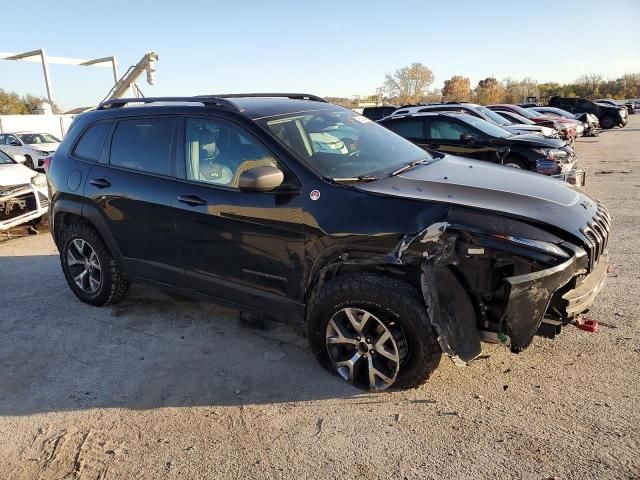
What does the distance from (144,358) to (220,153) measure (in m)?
1.69

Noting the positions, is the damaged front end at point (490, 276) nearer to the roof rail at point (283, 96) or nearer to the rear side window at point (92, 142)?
the roof rail at point (283, 96)

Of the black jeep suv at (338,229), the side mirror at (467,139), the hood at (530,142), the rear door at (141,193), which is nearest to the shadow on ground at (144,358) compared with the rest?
the black jeep suv at (338,229)

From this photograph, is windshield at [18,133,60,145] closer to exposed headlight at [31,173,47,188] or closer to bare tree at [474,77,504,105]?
exposed headlight at [31,173,47,188]

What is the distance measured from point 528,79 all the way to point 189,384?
274 feet

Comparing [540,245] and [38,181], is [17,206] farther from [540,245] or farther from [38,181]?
[540,245]

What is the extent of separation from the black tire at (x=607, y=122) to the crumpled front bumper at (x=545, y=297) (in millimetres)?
31928

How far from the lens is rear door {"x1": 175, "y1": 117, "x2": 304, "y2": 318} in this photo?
11.1 feet

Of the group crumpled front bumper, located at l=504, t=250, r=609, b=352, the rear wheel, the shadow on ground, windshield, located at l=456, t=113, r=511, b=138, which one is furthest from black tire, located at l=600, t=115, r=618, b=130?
the shadow on ground

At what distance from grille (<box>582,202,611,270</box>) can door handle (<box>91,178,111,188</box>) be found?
3.77m

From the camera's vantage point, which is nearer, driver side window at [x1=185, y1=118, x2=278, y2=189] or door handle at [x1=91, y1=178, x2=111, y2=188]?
driver side window at [x1=185, y1=118, x2=278, y2=189]

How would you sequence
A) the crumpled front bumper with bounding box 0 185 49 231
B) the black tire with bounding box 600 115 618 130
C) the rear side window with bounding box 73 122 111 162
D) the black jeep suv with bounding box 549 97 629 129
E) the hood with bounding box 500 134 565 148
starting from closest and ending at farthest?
1. the rear side window with bounding box 73 122 111 162
2. the crumpled front bumper with bounding box 0 185 49 231
3. the hood with bounding box 500 134 565 148
4. the black jeep suv with bounding box 549 97 629 129
5. the black tire with bounding box 600 115 618 130

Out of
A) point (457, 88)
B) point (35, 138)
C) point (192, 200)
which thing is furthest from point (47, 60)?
point (457, 88)

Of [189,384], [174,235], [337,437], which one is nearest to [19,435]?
[189,384]

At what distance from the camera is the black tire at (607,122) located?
29797 mm
